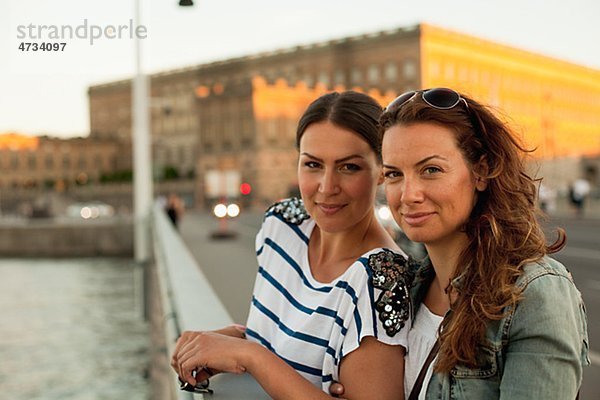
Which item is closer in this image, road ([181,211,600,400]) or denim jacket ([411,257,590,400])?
denim jacket ([411,257,590,400])

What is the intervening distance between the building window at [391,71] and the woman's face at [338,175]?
85009 millimetres

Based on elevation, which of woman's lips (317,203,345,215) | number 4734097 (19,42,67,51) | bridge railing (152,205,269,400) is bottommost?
bridge railing (152,205,269,400)

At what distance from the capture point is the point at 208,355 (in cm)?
221

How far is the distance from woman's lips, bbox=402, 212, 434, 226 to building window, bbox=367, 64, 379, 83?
8737 centimetres

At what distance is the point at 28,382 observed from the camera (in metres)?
17.5

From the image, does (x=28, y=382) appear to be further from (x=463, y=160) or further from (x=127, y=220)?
(x=127, y=220)

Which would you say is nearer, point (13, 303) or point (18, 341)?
point (18, 341)

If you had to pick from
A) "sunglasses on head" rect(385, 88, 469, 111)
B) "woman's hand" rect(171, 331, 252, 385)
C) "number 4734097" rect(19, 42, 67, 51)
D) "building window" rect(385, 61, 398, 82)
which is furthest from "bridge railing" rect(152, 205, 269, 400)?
"building window" rect(385, 61, 398, 82)

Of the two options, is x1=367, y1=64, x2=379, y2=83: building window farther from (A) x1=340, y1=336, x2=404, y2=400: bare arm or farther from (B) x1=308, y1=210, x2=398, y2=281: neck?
(A) x1=340, y1=336, x2=404, y2=400: bare arm

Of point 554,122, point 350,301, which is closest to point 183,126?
point 554,122

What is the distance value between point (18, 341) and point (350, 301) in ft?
72.5

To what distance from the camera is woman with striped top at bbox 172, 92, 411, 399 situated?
1.94 m

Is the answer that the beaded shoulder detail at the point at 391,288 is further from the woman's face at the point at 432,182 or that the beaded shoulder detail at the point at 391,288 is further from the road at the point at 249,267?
the road at the point at 249,267

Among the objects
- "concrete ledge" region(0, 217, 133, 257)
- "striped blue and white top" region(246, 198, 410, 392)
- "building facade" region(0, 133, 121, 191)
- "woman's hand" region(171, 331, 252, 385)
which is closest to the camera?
"striped blue and white top" region(246, 198, 410, 392)
